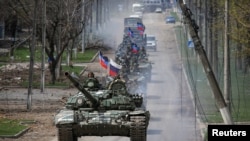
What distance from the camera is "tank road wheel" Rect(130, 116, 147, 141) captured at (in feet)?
79.7

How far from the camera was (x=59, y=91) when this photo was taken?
46.8m

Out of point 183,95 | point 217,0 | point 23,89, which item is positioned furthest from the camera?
point 23,89

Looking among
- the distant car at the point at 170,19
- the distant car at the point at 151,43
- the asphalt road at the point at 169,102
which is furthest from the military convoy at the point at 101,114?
the distant car at the point at 170,19

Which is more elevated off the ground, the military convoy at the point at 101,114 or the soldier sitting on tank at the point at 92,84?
the soldier sitting on tank at the point at 92,84

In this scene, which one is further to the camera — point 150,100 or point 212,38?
point 212,38

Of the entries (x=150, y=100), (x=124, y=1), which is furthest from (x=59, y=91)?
(x=124, y=1)

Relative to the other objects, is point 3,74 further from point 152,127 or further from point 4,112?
point 152,127

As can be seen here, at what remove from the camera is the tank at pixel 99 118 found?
79.9 ft

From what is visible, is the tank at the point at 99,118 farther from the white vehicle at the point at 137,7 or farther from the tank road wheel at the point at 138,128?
the white vehicle at the point at 137,7

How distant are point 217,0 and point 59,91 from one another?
1039cm

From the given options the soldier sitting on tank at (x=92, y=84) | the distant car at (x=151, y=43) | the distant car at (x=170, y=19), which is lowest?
the distant car at (x=151, y=43)

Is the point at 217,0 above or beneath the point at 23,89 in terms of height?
above

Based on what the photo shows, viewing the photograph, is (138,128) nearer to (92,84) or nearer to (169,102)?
(92,84)

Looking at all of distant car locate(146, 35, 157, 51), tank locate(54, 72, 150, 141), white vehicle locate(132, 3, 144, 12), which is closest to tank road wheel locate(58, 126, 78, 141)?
tank locate(54, 72, 150, 141)
